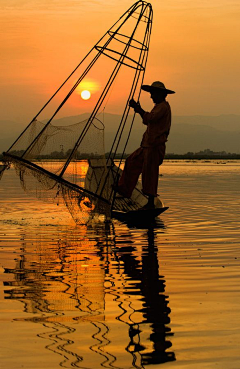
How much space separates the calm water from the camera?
4863 mm

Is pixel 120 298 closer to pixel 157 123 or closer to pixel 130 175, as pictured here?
pixel 157 123

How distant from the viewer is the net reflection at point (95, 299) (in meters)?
4.93

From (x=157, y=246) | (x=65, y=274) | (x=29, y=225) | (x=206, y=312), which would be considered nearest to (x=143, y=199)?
(x=29, y=225)

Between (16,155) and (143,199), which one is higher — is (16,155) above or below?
above

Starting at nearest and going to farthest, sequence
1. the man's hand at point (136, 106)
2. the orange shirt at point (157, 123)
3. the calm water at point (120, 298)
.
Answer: the calm water at point (120, 298)
the man's hand at point (136, 106)
the orange shirt at point (157, 123)

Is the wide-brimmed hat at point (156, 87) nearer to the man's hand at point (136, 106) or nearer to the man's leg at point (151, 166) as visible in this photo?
the man's hand at point (136, 106)

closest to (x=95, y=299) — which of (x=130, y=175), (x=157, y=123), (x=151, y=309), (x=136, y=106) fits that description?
(x=151, y=309)

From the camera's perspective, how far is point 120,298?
6594 millimetres

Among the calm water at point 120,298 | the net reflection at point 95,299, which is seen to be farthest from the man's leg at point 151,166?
the net reflection at point 95,299

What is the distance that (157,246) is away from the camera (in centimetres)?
1031

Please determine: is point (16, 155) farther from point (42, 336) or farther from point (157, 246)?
point (42, 336)

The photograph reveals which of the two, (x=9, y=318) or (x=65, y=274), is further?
(x=65, y=274)

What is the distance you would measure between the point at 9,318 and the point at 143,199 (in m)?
10.2

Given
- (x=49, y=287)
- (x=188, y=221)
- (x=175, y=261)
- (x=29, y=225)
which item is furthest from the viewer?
(x=188, y=221)
